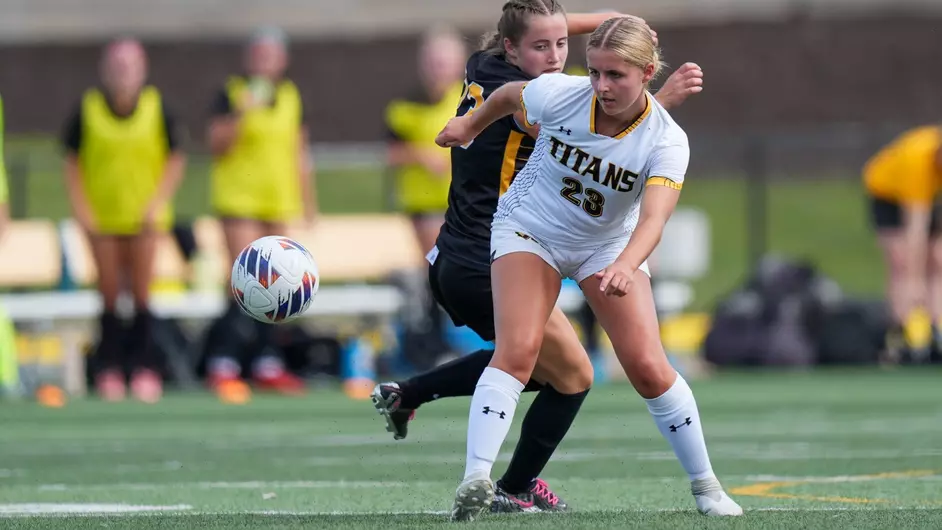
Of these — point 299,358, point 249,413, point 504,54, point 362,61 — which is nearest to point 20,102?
point 362,61

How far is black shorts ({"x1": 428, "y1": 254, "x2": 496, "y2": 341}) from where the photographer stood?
6.12 m

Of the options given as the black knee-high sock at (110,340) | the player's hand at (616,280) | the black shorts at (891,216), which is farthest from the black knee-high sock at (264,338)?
the player's hand at (616,280)

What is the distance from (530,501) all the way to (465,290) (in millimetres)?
765

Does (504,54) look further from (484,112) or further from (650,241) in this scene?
(650,241)

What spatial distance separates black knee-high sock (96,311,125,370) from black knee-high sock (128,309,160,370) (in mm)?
88

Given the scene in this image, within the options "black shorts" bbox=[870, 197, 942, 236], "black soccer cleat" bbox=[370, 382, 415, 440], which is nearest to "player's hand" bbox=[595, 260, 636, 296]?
"black soccer cleat" bbox=[370, 382, 415, 440]

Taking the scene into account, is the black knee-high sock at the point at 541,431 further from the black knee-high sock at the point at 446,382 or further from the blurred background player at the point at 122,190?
the blurred background player at the point at 122,190

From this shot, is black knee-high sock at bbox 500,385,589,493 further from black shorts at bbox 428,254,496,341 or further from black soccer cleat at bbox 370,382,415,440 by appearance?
black soccer cleat at bbox 370,382,415,440

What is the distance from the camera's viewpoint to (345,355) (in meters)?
13.3

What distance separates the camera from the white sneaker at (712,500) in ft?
18.2

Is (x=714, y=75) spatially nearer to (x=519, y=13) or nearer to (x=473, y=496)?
(x=519, y=13)

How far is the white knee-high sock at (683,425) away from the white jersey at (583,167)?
0.55 metres

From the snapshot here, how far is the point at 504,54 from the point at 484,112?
1.75 feet

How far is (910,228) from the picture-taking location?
1446 centimetres
